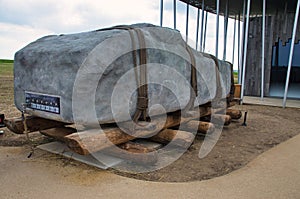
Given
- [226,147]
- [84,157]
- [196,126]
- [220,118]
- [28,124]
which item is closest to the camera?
[84,157]

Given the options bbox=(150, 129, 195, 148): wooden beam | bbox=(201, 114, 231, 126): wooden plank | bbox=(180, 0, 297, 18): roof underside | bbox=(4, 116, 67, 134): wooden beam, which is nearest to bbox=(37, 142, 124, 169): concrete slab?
bbox=(4, 116, 67, 134): wooden beam

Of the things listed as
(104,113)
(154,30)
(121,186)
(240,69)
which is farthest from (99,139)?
(240,69)

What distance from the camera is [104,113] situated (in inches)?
101

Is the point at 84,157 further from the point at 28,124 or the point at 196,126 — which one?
the point at 196,126

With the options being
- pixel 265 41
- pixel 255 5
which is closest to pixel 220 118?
pixel 265 41

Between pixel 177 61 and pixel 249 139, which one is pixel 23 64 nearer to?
pixel 177 61

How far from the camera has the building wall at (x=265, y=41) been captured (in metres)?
9.39

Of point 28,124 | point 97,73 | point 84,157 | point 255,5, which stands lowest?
point 84,157

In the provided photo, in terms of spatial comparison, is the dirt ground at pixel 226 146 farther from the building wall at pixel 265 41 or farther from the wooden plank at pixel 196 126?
the building wall at pixel 265 41

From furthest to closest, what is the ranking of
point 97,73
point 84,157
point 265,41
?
1. point 265,41
2. point 84,157
3. point 97,73

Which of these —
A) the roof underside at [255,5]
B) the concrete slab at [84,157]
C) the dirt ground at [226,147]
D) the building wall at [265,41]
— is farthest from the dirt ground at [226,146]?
the roof underside at [255,5]

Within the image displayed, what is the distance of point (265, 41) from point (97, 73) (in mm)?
9205

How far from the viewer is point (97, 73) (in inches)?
96.6

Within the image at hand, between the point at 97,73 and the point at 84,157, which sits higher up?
the point at 97,73
